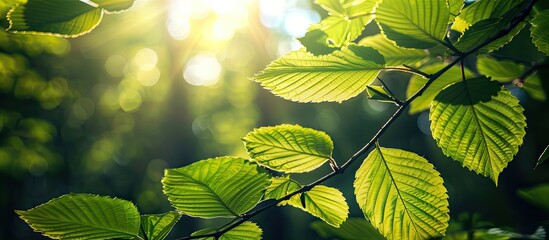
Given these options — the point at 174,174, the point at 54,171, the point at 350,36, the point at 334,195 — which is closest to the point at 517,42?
the point at 350,36

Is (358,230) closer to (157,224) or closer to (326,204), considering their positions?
(326,204)

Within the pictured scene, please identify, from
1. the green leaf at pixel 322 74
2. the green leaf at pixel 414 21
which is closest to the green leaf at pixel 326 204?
the green leaf at pixel 322 74

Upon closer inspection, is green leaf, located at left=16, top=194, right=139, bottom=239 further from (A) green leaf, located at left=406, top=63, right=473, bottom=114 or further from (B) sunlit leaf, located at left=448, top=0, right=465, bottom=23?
(A) green leaf, located at left=406, top=63, right=473, bottom=114

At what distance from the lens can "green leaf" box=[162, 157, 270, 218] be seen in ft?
1.92

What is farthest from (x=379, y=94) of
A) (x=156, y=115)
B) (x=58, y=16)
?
(x=156, y=115)

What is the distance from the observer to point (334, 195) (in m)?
0.67

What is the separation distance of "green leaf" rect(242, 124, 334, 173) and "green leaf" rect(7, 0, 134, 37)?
10.0 inches

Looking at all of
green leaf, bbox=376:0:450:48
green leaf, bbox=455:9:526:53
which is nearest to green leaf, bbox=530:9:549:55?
green leaf, bbox=455:9:526:53

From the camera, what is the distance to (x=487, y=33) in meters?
0.63

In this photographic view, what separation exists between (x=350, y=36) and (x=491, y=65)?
1.75 ft

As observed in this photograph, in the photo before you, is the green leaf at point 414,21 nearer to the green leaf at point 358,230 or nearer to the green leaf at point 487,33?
the green leaf at point 487,33

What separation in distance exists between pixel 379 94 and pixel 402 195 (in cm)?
15

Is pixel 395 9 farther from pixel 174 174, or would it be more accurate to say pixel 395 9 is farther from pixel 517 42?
pixel 517 42

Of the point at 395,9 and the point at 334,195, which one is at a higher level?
the point at 395,9
